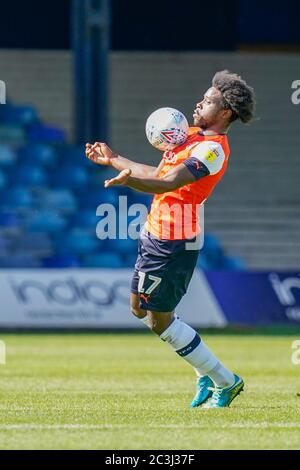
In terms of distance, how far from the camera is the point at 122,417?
810 centimetres

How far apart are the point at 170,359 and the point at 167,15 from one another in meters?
13.5

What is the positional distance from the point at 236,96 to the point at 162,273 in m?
1.38

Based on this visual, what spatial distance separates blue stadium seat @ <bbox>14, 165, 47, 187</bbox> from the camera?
23.2 meters

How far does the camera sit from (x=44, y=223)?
71.8ft

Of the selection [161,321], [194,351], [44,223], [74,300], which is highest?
Result: [161,321]

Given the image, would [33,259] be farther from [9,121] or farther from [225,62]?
[225,62]

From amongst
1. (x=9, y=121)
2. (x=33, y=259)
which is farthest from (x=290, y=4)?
(x=33, y=259)

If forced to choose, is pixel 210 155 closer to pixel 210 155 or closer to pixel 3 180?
pixel 210 155

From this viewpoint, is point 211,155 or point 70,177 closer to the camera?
point 211,155

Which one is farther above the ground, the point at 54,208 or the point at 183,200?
the point at 183,200

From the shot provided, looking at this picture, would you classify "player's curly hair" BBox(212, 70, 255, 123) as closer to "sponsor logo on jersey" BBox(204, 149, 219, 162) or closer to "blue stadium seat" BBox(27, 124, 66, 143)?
"sponsor logo on jersey" BBox(204, 149, 219, 162)

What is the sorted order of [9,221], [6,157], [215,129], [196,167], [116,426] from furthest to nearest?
[6,157], [9,221], [215,129], [196,167], [116,426]

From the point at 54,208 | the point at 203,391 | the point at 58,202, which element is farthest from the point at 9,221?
the point at 203,391

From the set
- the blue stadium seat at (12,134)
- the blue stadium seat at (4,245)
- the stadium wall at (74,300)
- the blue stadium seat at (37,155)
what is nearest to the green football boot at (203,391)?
the stadium wall at (74,300)
